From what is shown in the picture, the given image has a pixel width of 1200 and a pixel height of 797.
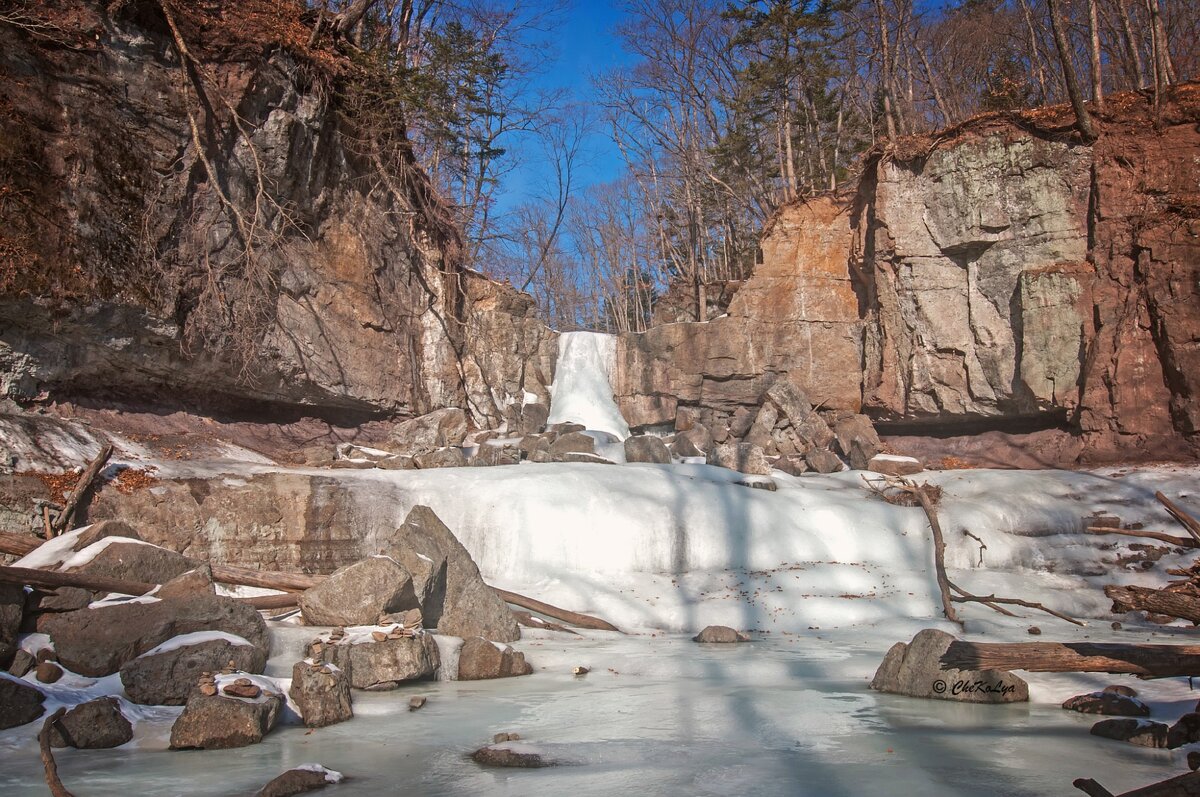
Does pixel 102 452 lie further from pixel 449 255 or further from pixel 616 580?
pixel 449 255

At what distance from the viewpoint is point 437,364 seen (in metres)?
16.6

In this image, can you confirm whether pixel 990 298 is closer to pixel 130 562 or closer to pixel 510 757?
pixel 510 757

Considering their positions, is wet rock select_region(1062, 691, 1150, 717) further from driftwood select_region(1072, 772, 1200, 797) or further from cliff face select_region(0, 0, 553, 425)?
cliff face select_region(0, 0, 553, 425)

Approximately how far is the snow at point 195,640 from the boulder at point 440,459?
22.0 feet

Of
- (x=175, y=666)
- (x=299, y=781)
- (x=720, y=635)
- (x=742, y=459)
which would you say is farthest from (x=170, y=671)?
(x=742, y=459)

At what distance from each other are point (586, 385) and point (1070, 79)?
11.4 m

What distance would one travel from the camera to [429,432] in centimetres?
1510

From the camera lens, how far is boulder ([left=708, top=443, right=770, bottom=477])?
573 inches

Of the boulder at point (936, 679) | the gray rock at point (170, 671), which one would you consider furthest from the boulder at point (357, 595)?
the boulder at point (936, 679)

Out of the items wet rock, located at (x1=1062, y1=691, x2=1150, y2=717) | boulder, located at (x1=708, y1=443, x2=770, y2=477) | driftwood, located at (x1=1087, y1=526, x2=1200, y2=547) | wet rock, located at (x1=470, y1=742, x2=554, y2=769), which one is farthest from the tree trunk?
wet rock, located at (x1=470, y1=742, x2=554, y2=769)

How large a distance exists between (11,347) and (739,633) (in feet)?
32.0

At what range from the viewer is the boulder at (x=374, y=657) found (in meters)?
6.51

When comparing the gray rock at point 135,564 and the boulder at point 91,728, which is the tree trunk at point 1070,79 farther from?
the boulder at point 91,728

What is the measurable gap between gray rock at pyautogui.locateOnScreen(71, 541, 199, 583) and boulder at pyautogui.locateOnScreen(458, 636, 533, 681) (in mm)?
2884
